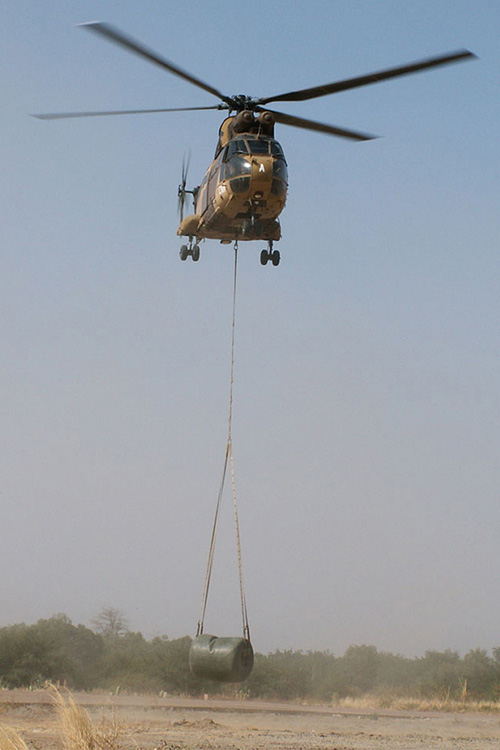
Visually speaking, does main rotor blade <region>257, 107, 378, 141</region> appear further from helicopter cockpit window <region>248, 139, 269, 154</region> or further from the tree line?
the tree line

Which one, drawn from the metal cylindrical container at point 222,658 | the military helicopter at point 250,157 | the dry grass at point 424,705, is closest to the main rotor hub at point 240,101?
the military helicopter at point 250,157

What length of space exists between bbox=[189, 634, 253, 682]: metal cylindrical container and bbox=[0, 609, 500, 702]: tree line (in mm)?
15049

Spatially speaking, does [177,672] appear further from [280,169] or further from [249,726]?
[280,169]

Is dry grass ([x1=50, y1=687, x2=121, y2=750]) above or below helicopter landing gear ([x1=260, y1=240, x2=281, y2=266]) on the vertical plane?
below

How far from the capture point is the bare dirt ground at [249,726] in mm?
12289

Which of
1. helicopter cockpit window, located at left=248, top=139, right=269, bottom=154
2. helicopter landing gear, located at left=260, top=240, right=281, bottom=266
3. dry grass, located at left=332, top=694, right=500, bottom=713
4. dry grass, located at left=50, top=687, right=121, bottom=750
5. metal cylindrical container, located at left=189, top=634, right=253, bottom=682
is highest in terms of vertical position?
helicopter cockpit window, located at left=248, top=139, right=269, bottom=154


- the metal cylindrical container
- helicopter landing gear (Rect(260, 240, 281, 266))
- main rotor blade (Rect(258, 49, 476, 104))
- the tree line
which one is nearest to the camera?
the metal cylindrical container

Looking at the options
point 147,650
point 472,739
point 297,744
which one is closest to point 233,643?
point 297,744

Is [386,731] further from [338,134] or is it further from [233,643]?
[338,134]

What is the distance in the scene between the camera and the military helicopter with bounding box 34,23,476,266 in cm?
1320

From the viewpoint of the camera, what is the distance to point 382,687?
28312mm

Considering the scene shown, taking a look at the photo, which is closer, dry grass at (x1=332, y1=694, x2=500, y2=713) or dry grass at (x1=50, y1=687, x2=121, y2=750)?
dry grass at (x1=50, y1=687, x2=121, y2=750)

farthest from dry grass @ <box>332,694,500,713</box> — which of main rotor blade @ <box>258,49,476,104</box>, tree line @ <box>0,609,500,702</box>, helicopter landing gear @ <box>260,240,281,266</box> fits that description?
main rotor blade @ <box>258,49,476,104</box>

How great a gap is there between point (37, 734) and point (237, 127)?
11.1 metres
